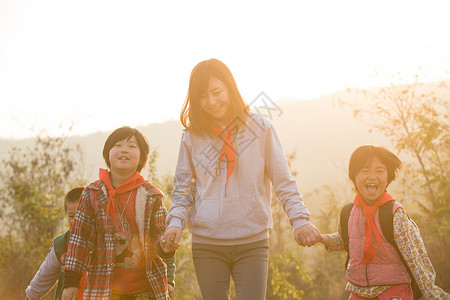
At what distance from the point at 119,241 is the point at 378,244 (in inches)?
64.9

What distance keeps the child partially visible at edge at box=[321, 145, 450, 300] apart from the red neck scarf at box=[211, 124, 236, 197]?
29.6 inches

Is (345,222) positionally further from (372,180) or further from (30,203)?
(30,203)

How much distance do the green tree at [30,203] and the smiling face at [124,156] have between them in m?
6.31

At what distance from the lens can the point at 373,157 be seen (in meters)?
3.00

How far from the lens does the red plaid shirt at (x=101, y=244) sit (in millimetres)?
2758

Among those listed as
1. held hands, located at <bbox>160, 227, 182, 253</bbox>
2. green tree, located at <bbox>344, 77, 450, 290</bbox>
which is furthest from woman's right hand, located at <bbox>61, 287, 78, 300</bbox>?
green tree, located at <bbox>344, 77, 450, 290</bbox>

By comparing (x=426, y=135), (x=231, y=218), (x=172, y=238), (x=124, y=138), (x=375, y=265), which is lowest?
(x=375, y=265)

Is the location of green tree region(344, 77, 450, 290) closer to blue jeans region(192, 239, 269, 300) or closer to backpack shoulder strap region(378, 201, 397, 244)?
backpack shoulder strap region(378, 201, 397, 244)

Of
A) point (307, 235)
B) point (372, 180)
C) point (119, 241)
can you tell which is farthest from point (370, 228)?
point (119, 241)

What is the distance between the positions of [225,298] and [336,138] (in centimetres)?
2951

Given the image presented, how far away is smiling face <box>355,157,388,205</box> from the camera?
2.91 m

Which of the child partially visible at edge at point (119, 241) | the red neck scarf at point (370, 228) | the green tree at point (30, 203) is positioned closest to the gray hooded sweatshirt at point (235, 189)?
the child partially visible at edge at point (119, 241)

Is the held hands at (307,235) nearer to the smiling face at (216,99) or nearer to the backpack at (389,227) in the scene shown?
the backpack at (389,227)

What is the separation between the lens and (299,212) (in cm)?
248
